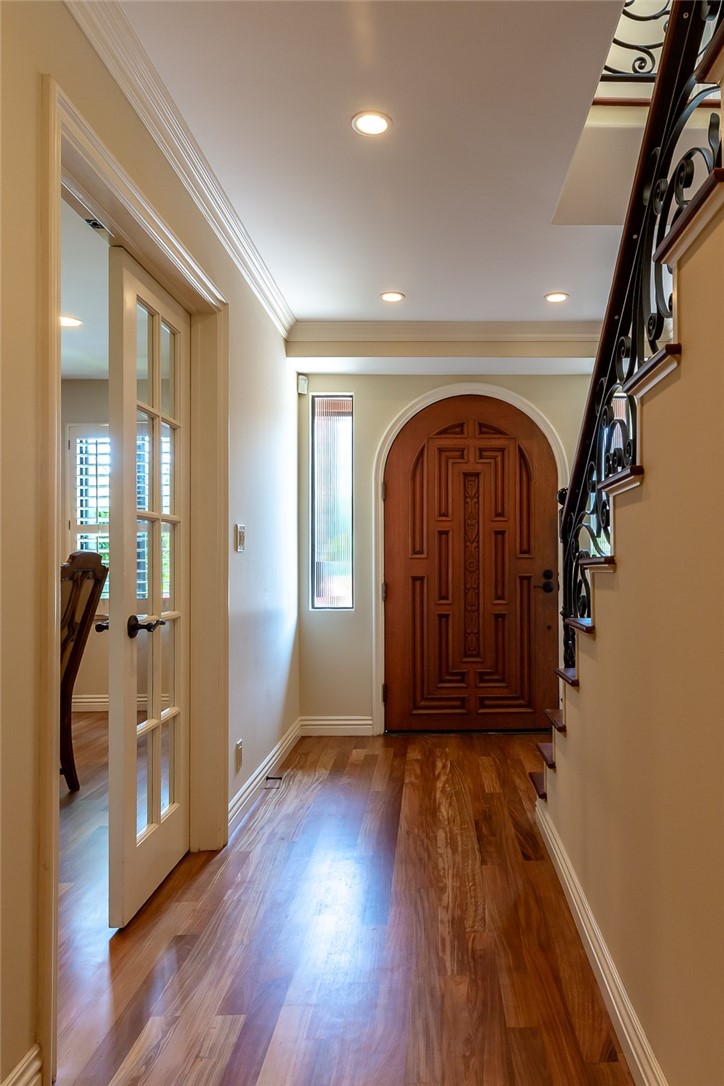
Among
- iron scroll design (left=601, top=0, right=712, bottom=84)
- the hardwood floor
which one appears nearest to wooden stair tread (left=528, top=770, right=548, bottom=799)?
the hardwood floor

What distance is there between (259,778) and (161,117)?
2.70 m

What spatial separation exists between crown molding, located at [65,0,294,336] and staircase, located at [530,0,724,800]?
124 centimetres

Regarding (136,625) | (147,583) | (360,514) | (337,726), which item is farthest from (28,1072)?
(360,514)

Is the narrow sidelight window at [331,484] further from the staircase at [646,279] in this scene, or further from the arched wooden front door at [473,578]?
the staircase at [646,279]

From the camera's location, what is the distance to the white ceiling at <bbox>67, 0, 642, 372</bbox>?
1.75m

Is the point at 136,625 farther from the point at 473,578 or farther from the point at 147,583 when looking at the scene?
the point at 473,578

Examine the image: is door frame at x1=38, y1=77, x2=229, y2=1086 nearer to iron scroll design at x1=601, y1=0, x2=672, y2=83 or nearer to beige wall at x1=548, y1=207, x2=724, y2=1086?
beige wall at x1=548, y1=207, x2=724, y2=1086

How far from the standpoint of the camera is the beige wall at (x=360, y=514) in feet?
15.3

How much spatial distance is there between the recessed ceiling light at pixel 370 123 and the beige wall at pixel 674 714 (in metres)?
1.26

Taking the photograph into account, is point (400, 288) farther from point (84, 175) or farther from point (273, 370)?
point (84, 175)

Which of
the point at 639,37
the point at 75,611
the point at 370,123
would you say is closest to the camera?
the point at 370,123

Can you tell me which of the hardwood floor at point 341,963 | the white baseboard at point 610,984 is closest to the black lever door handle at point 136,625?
the hardwood floor at point 341,963

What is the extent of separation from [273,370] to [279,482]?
0.61 meters

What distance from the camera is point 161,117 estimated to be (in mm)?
2061
